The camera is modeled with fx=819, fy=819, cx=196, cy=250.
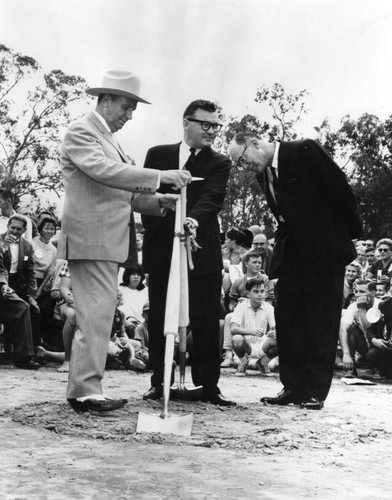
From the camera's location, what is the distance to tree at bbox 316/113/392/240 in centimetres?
3166

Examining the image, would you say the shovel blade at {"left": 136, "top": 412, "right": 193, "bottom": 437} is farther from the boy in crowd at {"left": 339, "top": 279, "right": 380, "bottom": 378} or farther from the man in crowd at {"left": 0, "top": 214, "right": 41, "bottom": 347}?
the man in crowd at {"left": 0, "top": 214, "right": 41, "bottom": 347}

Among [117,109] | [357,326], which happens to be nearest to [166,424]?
[117,109]

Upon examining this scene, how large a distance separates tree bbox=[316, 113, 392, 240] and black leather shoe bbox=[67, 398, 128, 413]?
90.2 ft

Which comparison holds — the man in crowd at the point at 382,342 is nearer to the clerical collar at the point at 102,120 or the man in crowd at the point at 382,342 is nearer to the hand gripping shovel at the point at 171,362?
the hand gripping shovel at the point at 171,362

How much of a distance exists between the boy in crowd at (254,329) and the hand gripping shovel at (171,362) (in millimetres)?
Answer: 4044

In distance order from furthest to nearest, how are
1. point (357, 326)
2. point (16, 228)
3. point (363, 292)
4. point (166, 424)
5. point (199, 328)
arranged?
point (16, 228) < point (363, 292) < point (357, 326) < point (199, 328) < point (166, 424)

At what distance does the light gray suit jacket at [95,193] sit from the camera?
4.91 m

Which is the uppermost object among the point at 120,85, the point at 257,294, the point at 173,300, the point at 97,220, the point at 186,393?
the point at 120,85

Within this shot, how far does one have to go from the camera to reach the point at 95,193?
5016 millimetres

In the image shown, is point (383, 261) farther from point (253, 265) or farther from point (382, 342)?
point (382, 342)

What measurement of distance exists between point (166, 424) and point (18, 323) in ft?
14.7

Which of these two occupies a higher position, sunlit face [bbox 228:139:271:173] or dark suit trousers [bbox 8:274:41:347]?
sunlit face [bbox 228:139:271:173]

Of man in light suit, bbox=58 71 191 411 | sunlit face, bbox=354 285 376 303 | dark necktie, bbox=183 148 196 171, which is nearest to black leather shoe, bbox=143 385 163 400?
man in light suit, bbox=58 71 191 411

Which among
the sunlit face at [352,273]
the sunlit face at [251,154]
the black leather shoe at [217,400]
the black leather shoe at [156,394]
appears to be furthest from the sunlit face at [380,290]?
the black leather shoe at [156,394]
